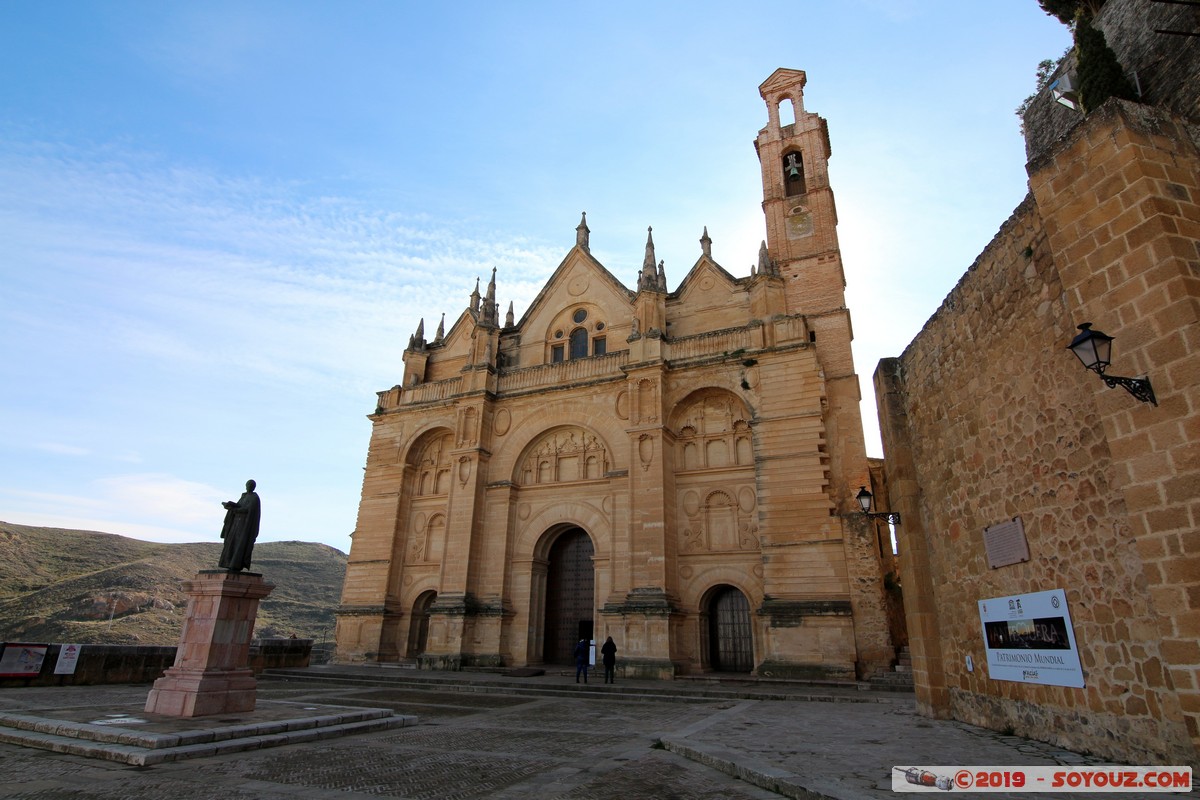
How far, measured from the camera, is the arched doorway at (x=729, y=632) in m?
20.2

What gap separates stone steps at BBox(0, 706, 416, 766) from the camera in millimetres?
6980

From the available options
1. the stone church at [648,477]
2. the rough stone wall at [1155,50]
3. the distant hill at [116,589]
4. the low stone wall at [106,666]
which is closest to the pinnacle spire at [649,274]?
the stone church at [648,477]

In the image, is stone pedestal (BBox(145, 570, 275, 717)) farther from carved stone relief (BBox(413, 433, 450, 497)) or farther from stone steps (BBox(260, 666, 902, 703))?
carved stone relief (BBox(413, 433, 450, 497))

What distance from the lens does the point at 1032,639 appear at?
7.21 metres

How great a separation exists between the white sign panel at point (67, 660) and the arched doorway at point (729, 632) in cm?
1777

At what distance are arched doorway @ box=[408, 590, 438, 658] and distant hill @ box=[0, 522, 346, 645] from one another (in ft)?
45.7

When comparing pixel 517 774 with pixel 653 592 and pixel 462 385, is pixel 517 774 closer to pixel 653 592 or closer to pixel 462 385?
pixel 653 592

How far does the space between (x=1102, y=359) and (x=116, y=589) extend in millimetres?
53537

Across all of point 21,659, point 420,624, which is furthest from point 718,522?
point 21,659

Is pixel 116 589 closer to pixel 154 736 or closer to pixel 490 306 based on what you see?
pixel 490 306

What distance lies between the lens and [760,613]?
18.6m

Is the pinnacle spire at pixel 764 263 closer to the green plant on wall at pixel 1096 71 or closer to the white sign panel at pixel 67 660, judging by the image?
the green plant on wall at pixel 1096 71

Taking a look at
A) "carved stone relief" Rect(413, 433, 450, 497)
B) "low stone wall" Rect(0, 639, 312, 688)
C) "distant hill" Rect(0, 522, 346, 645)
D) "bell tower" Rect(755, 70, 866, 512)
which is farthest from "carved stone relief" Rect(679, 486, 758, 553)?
"distant hill" Rect(0, 522, 346, 645)

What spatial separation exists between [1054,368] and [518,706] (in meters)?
11.9
